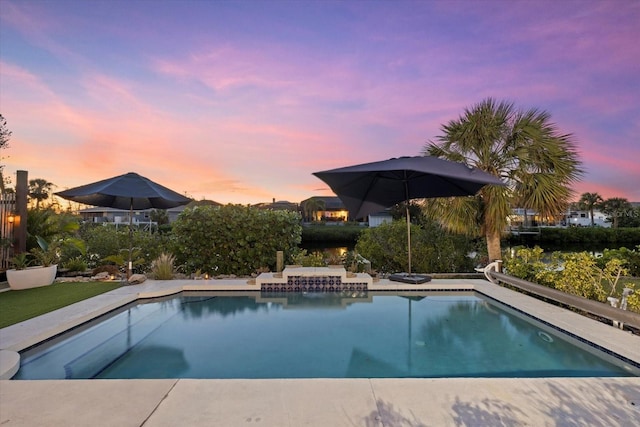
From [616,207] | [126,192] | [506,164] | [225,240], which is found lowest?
[225,240]

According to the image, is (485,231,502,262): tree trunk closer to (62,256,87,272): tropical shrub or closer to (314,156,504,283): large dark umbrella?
(314,156,504,283): large dark umbrella

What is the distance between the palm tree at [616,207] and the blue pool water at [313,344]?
56.5 meters

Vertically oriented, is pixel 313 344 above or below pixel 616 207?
below

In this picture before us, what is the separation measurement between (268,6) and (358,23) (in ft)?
7.96

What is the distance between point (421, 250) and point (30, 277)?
29.1 feet

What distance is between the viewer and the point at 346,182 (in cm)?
654

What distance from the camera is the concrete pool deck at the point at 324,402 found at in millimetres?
2117

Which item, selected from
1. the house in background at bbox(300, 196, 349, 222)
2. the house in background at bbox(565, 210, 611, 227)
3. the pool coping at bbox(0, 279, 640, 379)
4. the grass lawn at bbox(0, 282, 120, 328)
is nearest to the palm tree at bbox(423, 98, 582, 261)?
the pool coping at bbox(0, 279, 640, 379)

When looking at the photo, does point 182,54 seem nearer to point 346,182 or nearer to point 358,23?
point 358,23

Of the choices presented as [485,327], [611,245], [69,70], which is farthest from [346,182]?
[611,245]

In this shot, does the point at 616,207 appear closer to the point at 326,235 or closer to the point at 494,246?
the point at 326,235

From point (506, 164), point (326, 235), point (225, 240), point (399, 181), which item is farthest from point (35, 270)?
point (326, 235)

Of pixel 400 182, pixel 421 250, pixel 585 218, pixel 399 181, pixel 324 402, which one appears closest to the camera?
pixel 324 402

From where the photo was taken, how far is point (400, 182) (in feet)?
23.2
